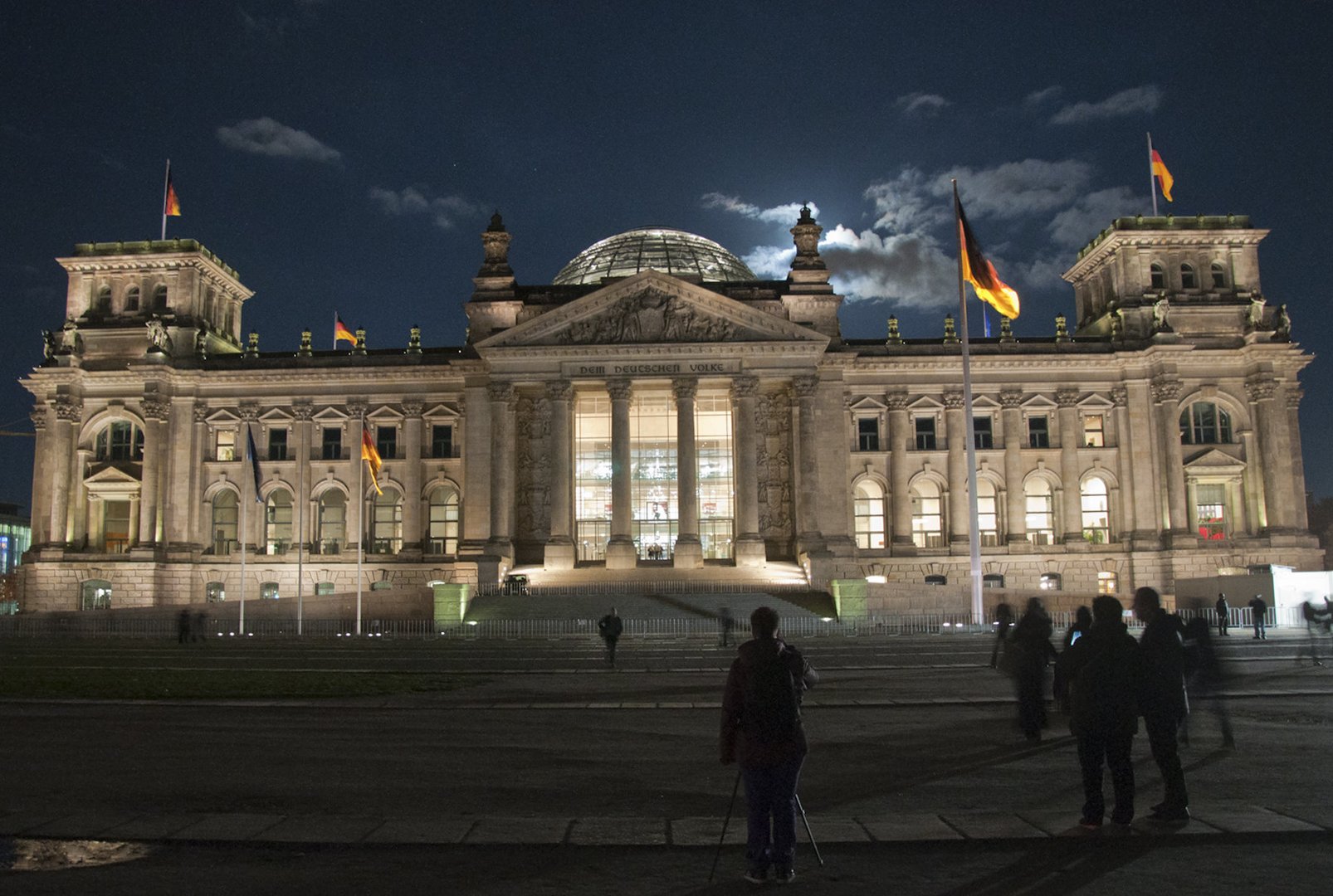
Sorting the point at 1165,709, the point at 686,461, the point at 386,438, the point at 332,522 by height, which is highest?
the point at 386,438

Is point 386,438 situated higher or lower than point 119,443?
higher

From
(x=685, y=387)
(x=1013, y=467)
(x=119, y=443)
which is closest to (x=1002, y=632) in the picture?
(x=685, y=387)

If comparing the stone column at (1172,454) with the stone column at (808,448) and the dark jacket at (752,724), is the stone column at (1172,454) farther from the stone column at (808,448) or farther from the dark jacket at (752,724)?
the dark jacket at (752,724)

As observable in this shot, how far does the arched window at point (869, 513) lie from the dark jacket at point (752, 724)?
2511 inches

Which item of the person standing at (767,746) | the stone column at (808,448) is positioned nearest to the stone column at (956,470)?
the stone column at (808,448)

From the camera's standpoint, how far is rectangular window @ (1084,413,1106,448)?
72.4 meters

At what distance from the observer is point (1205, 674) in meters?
16.7

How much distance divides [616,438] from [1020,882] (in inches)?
2226

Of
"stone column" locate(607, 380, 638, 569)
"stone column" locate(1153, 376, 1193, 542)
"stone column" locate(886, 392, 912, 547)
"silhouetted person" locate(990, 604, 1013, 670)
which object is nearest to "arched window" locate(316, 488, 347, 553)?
"stone column" locate(607, 380, 638, 569)

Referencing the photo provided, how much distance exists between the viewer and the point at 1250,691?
77.7ft

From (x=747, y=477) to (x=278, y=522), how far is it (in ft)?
103

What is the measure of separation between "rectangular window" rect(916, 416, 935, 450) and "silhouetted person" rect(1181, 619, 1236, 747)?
185 ft

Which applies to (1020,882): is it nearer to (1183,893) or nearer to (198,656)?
(1183,893)

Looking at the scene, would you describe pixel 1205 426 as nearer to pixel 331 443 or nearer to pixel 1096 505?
pixel 1096 505
